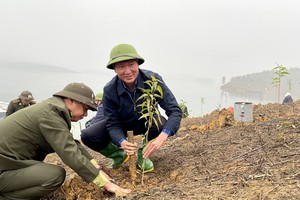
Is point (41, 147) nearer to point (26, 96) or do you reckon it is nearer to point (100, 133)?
point (100, 133)

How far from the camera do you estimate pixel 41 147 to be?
2.33 metres

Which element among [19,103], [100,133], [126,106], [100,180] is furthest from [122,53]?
[19,103]

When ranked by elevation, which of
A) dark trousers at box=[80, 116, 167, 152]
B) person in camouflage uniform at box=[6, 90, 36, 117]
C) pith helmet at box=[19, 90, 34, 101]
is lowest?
person in camouflage uniform at box=[6, 90, 36, 117]

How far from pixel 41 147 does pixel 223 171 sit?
56.0 inches

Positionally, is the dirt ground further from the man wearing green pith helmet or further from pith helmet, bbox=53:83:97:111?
pith helmet, bbox=53:83:97:111

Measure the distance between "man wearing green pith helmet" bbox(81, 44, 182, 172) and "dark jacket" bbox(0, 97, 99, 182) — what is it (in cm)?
53

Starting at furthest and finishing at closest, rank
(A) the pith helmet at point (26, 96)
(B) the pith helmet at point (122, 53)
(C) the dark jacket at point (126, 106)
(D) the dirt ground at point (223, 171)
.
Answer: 1. (A) the pith helmet at point (26, 96)
2. (C) the dark jacket at point (126, 106)
3. (B) the pith helmet at point (122, 53)
4. (D) the dirt ground at point (223, 171)

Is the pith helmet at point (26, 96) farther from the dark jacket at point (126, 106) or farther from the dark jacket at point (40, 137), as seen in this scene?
the dark jacket at point (40, 137)

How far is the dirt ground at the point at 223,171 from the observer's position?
1929 millimetres

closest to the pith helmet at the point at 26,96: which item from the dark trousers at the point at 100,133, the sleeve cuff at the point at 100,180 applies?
the dark trousers at the point at 100,133

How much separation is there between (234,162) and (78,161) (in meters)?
1.25

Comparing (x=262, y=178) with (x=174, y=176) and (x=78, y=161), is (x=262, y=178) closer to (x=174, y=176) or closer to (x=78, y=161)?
(x=174, y=176)

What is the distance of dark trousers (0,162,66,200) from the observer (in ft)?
7.30

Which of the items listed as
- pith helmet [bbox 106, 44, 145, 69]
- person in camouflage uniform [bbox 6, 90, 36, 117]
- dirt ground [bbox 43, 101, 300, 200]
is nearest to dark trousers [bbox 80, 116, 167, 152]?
dirt ground [bbox 43, 101, 300, 200]
